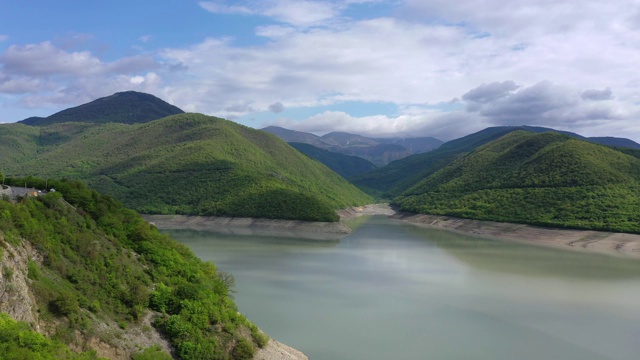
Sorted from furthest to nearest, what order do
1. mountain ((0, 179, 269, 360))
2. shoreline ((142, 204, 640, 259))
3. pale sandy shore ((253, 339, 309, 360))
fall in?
shoreline ((142, 204, 640, 259)) < pale sandy shore ((253, 339, 309, 360)) < mountain ((0, 179, 269, 360))

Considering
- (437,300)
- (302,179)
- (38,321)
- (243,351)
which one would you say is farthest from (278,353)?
(302,179)

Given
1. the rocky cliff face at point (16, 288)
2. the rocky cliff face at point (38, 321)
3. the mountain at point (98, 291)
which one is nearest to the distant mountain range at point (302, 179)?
the mountain at point (98, 291)

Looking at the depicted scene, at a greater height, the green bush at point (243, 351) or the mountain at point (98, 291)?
the mountain at point (98, 291)

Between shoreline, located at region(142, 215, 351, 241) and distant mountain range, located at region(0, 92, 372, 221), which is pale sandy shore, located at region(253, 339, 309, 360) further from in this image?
distant mountain range, located at region(0, 92, 372, 221)

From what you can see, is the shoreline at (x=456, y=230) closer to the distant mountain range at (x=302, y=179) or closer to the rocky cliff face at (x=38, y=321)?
the distant mountain range at (x=302, y=179)

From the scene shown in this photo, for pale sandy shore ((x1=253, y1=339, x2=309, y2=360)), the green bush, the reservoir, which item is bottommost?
the reservoir

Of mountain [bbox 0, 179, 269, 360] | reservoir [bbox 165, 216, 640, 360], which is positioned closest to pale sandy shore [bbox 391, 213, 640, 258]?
reservoir [bbox 165, 216, 640, 360]
